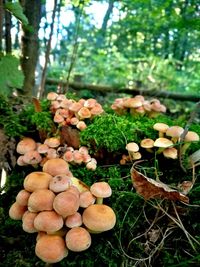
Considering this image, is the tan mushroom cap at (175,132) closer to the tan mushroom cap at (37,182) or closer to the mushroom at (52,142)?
the mushroom at (52,142)

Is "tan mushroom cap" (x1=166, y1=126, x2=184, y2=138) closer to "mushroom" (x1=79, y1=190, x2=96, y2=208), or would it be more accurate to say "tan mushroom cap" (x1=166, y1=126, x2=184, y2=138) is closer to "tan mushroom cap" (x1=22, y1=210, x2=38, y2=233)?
"mushroom" (x1=79, y1=190, x2=96, y2=208)

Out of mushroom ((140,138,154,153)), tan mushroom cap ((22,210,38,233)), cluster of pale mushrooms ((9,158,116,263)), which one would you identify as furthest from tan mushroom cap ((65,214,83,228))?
mushroom ((140,138,154,153))

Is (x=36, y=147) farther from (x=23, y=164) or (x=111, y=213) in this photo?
(x=111, y=213)

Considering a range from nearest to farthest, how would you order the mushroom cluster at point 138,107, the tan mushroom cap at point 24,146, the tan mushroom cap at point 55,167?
the tan mushroom cap at point 55,167 < the tan mushroom cap at point 24,146 < the mushroom cluster at point 138,107

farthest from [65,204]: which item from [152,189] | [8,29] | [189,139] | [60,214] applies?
[8,29]

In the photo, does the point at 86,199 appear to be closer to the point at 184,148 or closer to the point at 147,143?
the point at 147,143

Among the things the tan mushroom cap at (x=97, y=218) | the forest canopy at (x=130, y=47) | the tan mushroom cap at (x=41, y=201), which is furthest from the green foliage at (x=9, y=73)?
the forest canopy at (x=130, y=47)
